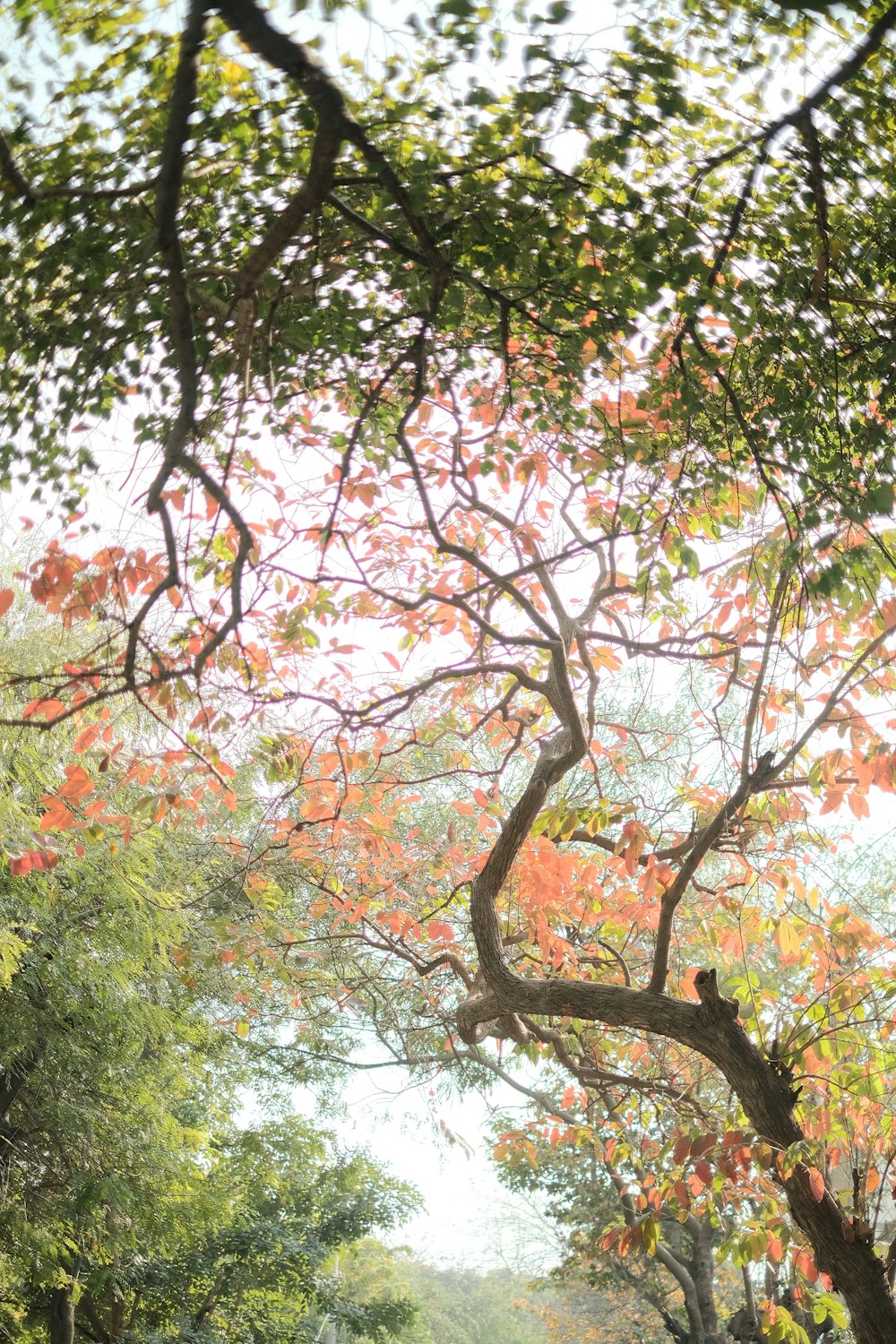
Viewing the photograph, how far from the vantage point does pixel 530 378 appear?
2701mm

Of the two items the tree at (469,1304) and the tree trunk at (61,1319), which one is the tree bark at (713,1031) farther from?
the tree at (469,1304)

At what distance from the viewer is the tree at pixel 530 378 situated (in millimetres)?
1860

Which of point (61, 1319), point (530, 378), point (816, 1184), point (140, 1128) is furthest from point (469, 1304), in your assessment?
point (530, 378)

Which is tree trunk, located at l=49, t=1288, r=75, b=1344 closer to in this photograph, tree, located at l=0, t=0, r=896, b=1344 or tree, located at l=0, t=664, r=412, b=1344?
tree, located at l=0, t=664, r=412, b=1344

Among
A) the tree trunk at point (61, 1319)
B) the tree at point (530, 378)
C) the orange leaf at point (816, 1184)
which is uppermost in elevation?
the tree at point (530, 378)

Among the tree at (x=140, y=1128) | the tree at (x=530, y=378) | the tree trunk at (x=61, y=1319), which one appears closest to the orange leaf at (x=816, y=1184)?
the tree at (x=530, y=378)

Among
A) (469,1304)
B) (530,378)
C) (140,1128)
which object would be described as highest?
(530,378)

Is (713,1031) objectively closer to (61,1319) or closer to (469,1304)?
(61,1319)

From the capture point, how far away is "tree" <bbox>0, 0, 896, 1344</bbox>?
6.10 ft

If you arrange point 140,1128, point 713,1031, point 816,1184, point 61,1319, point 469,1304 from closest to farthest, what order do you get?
point 816,1184 < point 713,1031 < point 140,1128 < point 61,1319 < point 469,1304

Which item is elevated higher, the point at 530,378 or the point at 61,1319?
the point at 530,378

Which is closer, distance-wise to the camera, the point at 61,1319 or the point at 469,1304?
the point at 61,1319

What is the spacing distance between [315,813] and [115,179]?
9.54 ft

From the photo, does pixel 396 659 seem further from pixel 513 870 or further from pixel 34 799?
pixel 34 799
